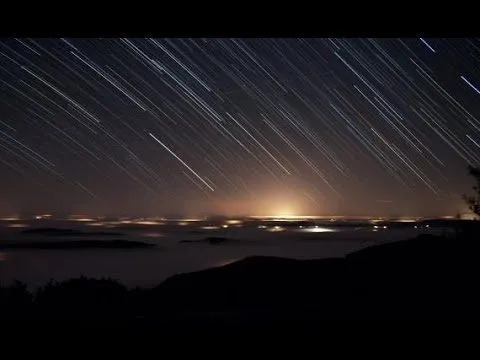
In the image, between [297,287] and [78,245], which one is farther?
[78,245]

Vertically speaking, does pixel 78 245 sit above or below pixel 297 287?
above

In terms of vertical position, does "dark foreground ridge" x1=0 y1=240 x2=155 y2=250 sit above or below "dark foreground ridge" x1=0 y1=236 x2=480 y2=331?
above

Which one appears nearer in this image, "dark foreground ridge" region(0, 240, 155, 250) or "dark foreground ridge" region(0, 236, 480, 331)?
"dark foreground ridge" region(0, 236, 480, 331)

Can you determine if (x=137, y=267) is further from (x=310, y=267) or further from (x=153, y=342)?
(x=153, y=342)

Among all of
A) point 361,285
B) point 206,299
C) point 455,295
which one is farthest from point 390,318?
point 206,299

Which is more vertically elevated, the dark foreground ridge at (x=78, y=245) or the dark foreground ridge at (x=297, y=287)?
the dark foreground ridge at (x=78, y=245)

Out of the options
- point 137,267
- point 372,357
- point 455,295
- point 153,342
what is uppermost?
point 137,267

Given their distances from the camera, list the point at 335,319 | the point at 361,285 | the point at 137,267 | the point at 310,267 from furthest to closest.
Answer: the point at 137,267
the point at 310,267
the point at 361,285
the point at 335,319

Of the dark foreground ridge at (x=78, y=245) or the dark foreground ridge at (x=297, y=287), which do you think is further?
the dark foreground ridge at (x=78, y=245)
